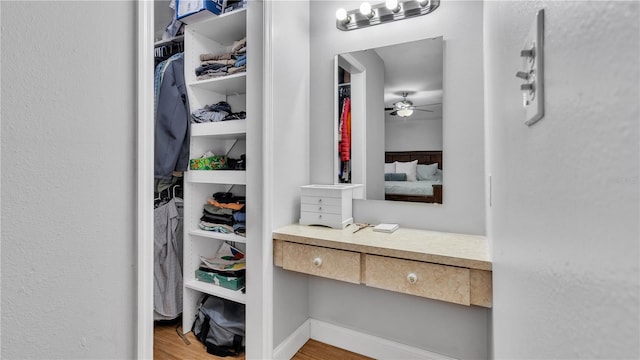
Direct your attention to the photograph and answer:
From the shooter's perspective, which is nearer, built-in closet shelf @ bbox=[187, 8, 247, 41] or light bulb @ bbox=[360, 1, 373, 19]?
light bulb @ bbox=[360, 1, 373, 19]

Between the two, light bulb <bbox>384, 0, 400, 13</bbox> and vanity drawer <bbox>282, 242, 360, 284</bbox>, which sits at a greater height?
light bulb <bbox>384, 0, 400, 13</bbox>

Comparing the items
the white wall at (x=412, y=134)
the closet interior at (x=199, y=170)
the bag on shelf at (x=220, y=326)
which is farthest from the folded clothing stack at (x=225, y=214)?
the white wall at (x=412, y=134)

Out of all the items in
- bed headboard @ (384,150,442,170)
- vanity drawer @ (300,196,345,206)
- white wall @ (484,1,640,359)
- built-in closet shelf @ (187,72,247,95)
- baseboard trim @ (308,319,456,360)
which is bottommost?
baseboard trim @ (308,319,456,360)

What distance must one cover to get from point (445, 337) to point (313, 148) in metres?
1.40

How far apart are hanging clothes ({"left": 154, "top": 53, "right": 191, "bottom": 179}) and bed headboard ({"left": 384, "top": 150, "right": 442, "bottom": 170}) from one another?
4.53 feet

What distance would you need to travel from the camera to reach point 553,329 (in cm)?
39

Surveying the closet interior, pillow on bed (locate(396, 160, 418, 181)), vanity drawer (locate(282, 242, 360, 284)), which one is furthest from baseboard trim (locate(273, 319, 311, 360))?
pillow on bed (locate(396, 160, 418, 181))

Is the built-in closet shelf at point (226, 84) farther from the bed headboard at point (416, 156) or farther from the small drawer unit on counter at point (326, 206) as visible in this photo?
the bed headboard at point (416, 156)

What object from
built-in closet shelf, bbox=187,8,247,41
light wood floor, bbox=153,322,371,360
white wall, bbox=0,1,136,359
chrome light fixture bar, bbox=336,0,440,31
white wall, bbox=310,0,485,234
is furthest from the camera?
built-in closet shelf, bbox=187,8,247,41

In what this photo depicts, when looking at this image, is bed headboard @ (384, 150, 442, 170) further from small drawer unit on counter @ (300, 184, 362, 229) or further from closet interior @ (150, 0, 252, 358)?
closet interior @ (150, 0, 252, 358)

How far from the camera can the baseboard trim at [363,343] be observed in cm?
184

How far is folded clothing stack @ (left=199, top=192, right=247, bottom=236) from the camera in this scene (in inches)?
82.2

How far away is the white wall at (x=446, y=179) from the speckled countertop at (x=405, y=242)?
0.16 meters

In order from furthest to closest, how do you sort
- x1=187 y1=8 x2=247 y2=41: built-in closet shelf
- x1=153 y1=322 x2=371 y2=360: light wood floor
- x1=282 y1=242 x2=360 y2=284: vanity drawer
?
1. x1=187 y1=8 x2=247 y2=41: built-in closet shelf
2. x1=153 y1=322 x2=371 y2=360: light wood floor
3. x1=282 y1=242 x2=360 y2=284: vanity drawer
